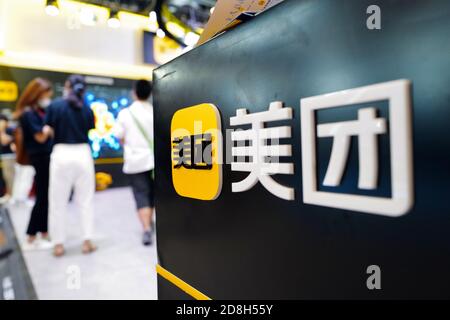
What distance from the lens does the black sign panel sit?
0.47 metres

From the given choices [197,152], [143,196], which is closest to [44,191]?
[143,196]

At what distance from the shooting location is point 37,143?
272 centimetres

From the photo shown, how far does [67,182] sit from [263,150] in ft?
7.25

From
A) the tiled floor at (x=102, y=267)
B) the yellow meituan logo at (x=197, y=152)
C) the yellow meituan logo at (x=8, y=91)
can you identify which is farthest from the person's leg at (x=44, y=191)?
the yellow meituan logo at (x=8, y=91)

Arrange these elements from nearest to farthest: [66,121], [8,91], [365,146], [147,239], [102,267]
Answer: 1. [365,146]
2. [102,267]
3. [66,121]
4. [147,239]
5. [8,91]

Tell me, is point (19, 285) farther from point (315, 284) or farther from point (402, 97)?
point (402, 97)

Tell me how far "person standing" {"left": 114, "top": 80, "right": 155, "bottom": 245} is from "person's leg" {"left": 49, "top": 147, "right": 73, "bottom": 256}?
1.46 ft

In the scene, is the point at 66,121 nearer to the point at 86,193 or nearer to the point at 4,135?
the point at 86,193

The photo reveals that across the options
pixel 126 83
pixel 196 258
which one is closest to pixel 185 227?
pixel 196 258

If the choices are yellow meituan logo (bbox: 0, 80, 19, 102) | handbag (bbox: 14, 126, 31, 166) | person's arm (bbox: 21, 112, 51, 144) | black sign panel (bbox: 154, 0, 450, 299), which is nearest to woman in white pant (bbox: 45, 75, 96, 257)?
person's arm (bbox: 21, 112, 51, 144)

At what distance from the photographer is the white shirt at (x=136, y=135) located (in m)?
2.56

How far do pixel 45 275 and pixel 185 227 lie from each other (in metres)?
1.65

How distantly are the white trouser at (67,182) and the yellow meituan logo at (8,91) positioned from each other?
3.11 m
